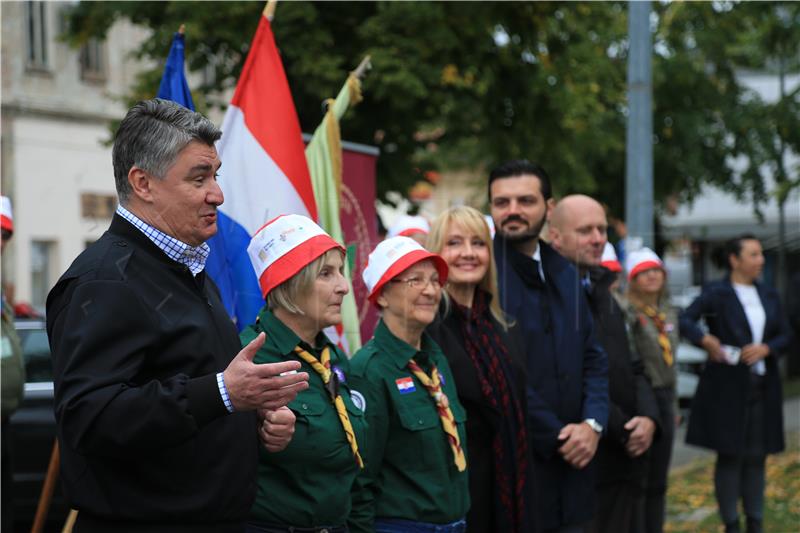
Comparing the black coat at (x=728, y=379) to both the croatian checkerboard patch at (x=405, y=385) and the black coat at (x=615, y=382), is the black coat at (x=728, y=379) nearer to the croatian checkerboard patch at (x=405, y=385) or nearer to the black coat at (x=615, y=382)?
the black coat at (x=615, y=382)

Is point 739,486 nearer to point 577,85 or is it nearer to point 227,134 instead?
point 227,134

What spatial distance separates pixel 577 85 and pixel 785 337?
5248 mm

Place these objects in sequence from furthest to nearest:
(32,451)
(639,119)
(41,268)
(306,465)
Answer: (41,268) < (639,119) < (32,451) < (306,465)

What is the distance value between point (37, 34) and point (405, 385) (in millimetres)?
20801

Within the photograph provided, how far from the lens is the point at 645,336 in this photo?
715 centimetres

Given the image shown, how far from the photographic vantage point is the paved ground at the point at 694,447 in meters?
13.1

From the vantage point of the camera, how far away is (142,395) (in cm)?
272

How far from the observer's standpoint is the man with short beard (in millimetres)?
5027

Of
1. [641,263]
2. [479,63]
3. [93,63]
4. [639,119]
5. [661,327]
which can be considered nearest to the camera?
[661,327]

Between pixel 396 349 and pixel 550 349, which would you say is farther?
pixel 550 349

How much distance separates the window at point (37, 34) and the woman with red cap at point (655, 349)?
58.3 feet

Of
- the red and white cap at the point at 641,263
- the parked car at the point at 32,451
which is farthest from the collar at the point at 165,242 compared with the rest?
the parked car at the point at 32,451

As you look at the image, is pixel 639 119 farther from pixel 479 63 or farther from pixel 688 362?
pixel 688 362

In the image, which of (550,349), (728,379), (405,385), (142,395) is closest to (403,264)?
(405,385)
